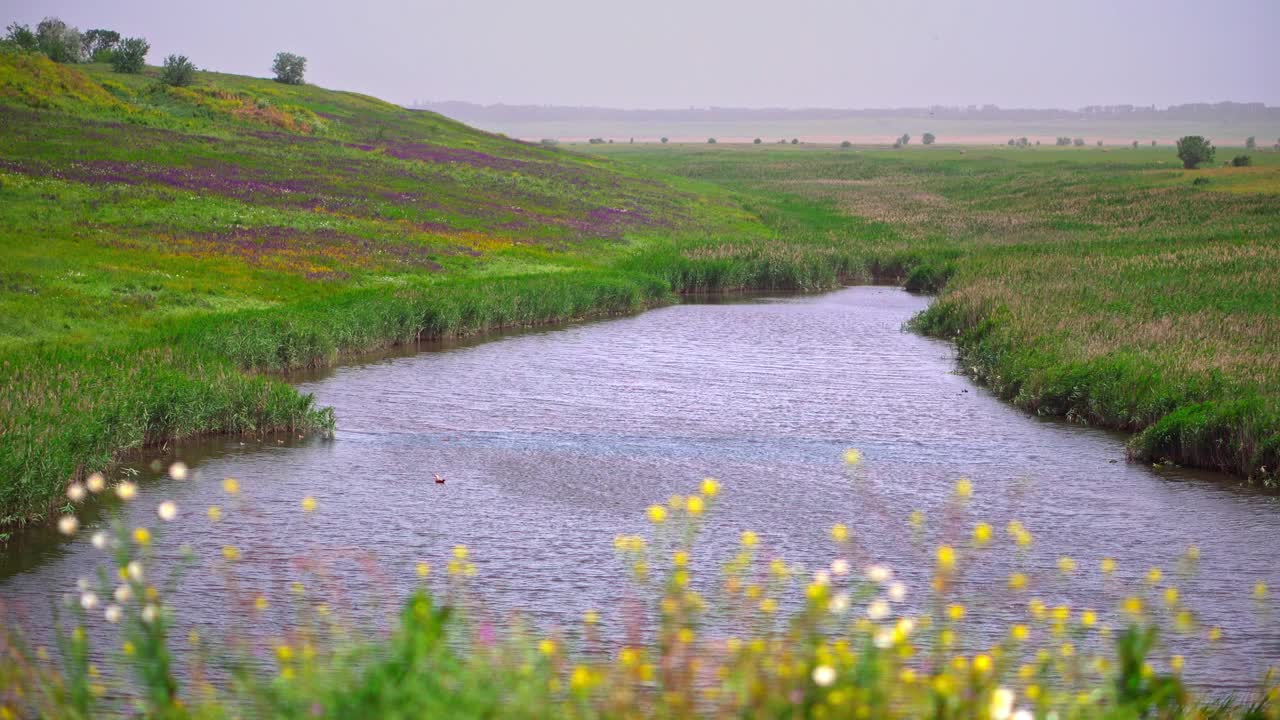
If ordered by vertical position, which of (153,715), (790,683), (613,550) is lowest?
(613,550)

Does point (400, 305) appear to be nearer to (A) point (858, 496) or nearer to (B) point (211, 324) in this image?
(B) point (211, 324)

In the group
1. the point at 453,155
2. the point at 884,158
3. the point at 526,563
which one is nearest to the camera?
the point at 526,563

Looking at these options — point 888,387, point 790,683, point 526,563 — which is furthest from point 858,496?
point 790,683

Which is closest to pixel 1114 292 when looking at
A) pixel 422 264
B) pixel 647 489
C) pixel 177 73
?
pixel 647 489

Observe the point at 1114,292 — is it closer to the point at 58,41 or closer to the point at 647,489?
the point at 647,489

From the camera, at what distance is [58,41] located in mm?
90625

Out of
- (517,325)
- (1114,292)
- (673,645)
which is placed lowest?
(517,325)

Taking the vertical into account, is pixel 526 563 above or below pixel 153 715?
below

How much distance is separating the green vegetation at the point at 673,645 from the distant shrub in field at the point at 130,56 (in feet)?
258

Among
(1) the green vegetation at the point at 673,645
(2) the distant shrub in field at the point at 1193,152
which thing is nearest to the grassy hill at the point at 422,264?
(1) the green vegetation at the point at 673,645

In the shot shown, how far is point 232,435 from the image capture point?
73.8ft

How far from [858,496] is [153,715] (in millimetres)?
Result: 13973

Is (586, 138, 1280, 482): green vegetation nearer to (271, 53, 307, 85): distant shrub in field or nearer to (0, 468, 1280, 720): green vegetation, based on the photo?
A: (0, 468, 1280, 720): green vegetation

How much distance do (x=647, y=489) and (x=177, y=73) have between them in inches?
2877
